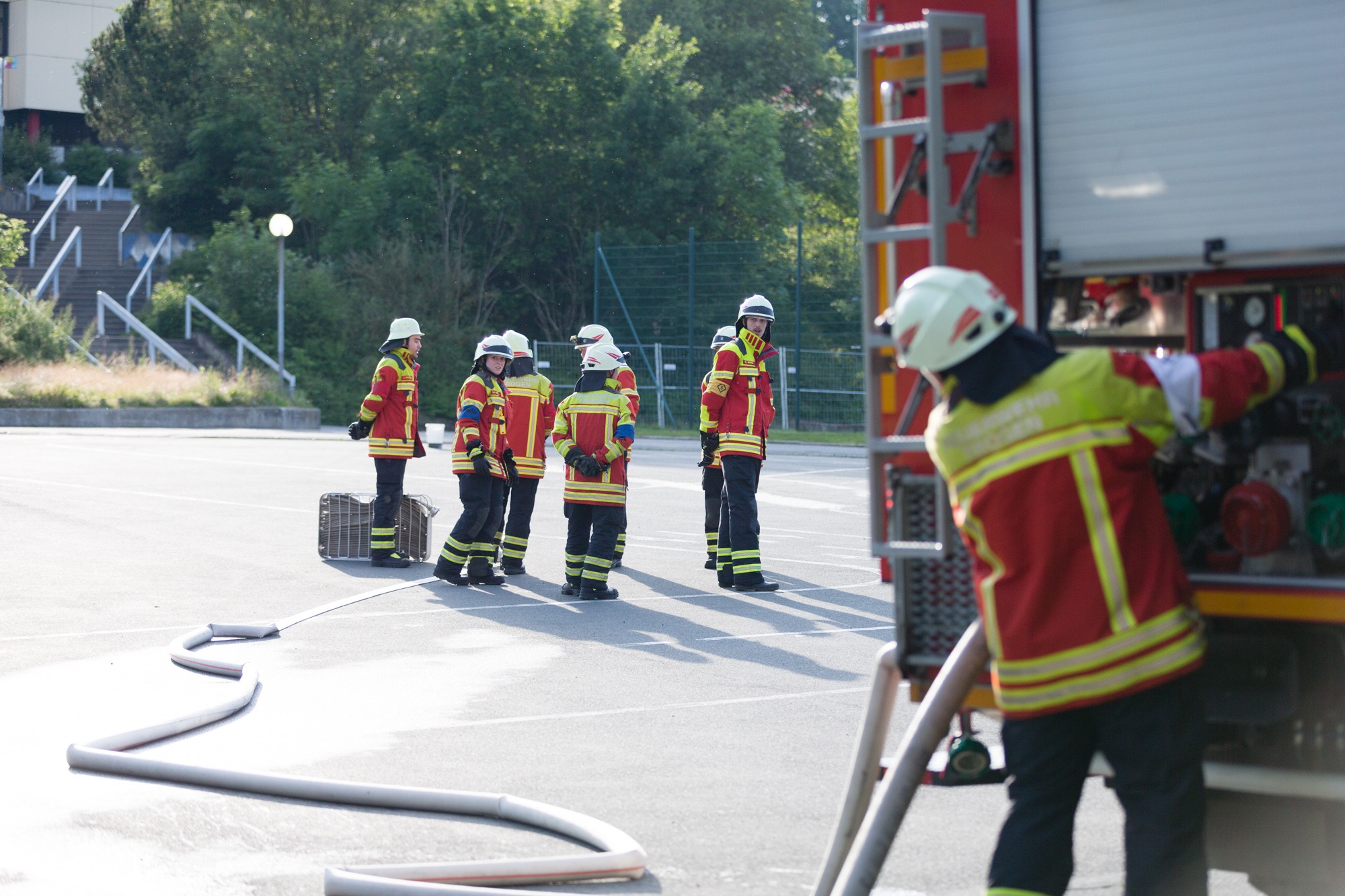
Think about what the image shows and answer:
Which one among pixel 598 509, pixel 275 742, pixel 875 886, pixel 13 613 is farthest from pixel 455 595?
pixel 875 886

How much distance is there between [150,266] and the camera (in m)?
41.1

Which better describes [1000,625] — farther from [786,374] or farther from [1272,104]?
[786,374]

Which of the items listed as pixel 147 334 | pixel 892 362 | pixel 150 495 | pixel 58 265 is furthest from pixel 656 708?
pixel 58 265

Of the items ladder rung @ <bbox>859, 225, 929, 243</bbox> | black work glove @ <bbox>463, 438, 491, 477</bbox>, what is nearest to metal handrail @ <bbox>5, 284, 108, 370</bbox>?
black work glove @ <bbox>463, 438, 491, 477</bbox>

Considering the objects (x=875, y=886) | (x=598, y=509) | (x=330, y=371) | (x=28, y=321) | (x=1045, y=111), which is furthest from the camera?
(x=330, y=371)

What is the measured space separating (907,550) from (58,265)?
39.4m

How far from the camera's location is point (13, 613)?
992cm

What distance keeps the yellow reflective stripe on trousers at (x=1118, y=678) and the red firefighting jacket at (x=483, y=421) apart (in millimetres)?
7948

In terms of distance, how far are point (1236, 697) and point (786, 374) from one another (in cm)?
2622

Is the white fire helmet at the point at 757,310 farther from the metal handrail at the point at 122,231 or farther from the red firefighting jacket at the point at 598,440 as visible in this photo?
the metal handrail at the point at 122,231

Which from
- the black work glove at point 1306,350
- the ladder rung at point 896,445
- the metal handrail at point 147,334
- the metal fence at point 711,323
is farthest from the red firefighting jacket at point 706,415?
the metal handrail at point 147,334

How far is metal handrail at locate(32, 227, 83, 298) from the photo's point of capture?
37.9m

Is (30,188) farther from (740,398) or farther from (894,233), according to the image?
(894,233)

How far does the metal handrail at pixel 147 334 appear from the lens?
33.5 meters
